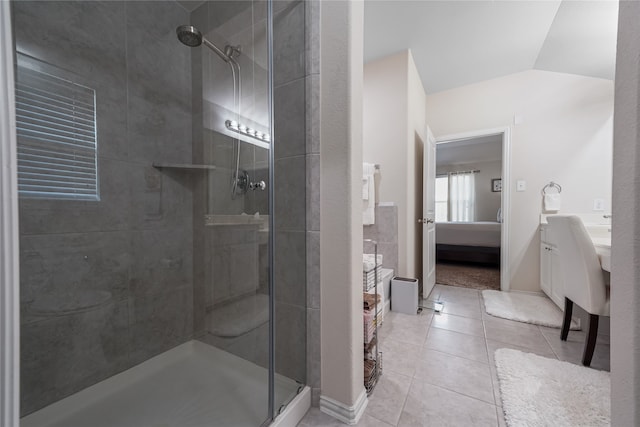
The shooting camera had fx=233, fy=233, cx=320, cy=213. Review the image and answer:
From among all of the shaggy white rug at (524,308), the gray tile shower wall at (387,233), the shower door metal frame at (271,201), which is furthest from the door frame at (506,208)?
the shower door metal frame at (271,201)

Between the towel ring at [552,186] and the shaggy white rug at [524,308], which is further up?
the towel ring at [552,186]

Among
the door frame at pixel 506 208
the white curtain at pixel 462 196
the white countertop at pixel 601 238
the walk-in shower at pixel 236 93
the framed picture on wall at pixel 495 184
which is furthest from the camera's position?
the white curtain at pixel 462 196

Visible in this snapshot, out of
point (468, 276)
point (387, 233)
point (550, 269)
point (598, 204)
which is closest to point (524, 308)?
point (550, 269)

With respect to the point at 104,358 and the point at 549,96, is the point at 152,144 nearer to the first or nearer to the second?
the point at 104,358

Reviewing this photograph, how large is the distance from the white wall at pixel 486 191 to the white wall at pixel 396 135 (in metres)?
4.81

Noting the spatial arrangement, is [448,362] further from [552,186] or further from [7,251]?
[552,186]

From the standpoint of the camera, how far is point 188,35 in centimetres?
156

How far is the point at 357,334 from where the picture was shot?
3.58 feet

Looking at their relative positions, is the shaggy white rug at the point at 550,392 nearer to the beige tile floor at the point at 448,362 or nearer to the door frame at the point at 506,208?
the beige tile floor at the point at 448,362

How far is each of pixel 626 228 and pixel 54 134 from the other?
222cm

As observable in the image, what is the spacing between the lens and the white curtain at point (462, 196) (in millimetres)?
6379

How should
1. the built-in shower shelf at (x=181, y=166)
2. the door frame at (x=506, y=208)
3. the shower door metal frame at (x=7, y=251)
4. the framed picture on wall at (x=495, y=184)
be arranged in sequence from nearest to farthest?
the shower door metal frame at (x=7, y=251) → the built-in shower shelf at (x=181, y=166) → the door frame at (x=506, y=208) → the framed picture on wall at (x=495, y=184)

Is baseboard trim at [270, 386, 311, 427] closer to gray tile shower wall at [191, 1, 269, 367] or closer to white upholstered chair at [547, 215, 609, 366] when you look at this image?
gray tile shower wall at [191, 1, 269, 367]

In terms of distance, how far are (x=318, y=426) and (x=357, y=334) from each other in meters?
0.42
